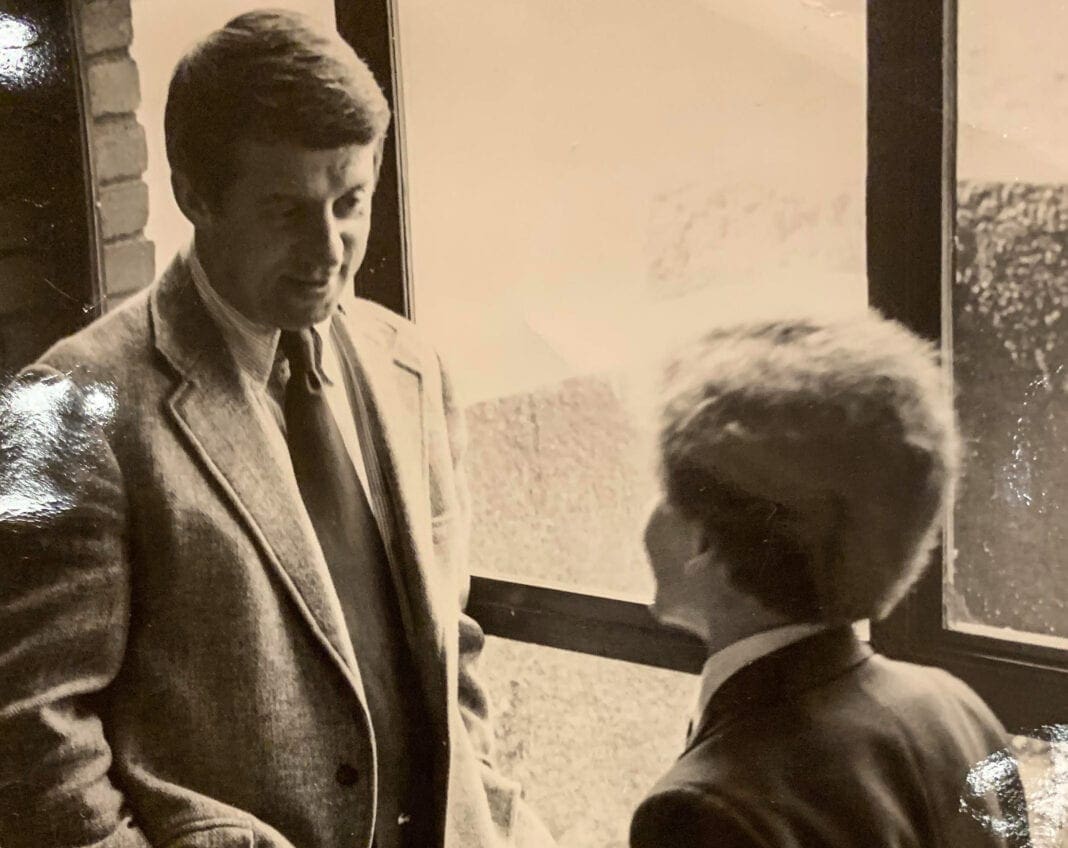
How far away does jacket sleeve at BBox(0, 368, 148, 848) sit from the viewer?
1091mm

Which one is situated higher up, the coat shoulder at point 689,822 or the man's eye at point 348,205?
the man's eye at point 348,205

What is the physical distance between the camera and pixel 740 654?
1.07 metres

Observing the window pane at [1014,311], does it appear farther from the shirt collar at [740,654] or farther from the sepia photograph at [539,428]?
the shirt collar at [740,654]

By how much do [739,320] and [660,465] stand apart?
166 millimetres

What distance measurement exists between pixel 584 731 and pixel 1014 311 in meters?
0.61

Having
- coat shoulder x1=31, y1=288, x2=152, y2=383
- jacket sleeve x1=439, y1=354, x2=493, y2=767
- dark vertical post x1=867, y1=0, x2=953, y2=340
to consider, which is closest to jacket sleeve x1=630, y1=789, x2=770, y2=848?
jacket sleeve x1=439, y1=354, x2=493, y2=767

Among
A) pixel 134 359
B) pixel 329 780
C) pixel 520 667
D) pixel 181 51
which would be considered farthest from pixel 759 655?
pixel 181 51

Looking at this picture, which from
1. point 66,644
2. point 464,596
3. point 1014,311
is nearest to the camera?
point 1014,311

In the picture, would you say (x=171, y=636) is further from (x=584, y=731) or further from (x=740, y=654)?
(x=740, y=654)

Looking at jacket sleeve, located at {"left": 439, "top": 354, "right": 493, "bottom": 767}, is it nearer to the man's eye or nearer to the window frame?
the man's eye

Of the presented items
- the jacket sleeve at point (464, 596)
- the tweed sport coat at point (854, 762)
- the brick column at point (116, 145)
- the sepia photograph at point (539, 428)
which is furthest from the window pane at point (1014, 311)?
the brick column at point (116, 145)

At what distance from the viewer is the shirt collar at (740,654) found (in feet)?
3.43

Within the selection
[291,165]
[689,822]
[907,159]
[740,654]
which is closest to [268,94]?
[291,165]

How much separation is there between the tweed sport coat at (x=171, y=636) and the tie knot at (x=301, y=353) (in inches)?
2.4
